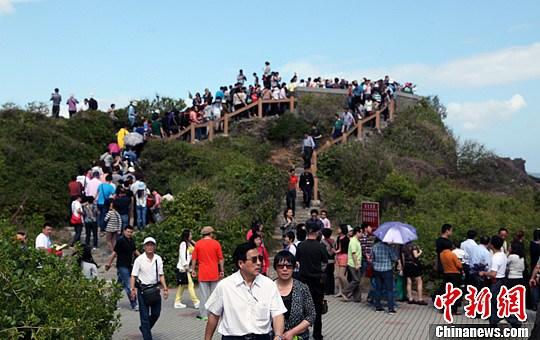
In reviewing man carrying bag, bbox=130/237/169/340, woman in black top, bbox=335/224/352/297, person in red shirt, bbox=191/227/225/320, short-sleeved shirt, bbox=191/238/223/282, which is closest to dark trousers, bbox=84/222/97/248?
woman in black top, bbox=335/224/352/297

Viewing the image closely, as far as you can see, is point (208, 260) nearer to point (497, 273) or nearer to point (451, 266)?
point (451, 266)

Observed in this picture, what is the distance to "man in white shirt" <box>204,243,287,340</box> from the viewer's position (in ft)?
18.7

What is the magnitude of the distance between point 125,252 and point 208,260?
5.36 ft

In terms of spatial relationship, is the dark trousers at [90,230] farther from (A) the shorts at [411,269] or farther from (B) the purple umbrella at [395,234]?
(A) the shorts at [411,269]

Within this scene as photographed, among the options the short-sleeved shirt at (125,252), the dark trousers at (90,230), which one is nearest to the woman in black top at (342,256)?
the short-sleeved shirt at (125,252)

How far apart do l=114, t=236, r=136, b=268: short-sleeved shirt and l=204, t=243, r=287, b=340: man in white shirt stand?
22.3 ft

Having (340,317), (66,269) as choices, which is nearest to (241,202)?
(340,317)

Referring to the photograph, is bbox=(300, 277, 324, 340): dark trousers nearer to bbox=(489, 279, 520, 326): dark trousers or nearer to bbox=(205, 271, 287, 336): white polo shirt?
bbox=(489, 279, 520, 326): dark trousers

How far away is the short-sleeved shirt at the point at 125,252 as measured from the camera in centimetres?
1239

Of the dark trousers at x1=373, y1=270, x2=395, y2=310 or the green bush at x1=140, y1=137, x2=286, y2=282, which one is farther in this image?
the green bush at x1=140, y1=137, x2=286, y2=282

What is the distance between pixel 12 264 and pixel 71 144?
18.9 metres

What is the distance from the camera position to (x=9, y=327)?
6871 millimetres

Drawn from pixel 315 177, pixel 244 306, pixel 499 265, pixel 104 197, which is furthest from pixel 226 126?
pixel 244 306

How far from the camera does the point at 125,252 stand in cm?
1238
